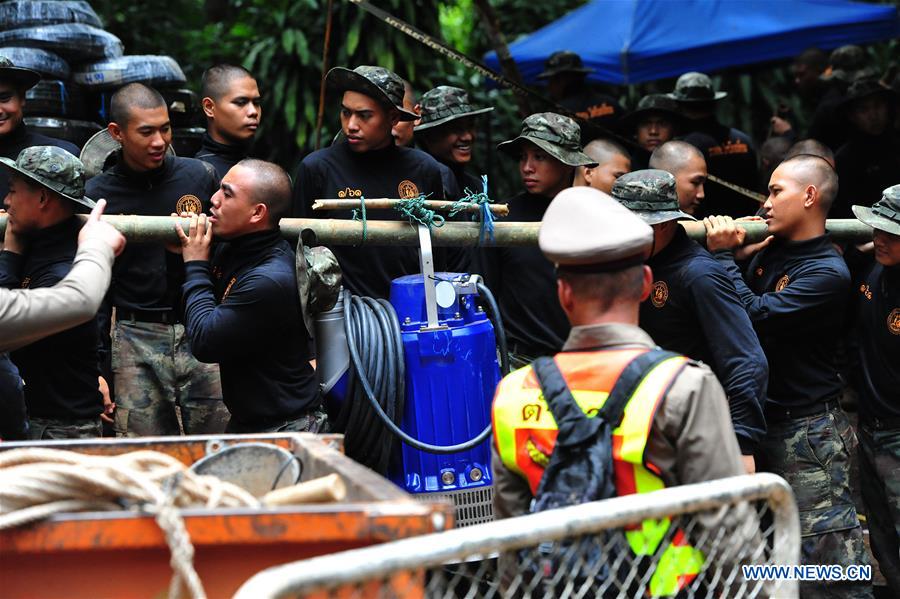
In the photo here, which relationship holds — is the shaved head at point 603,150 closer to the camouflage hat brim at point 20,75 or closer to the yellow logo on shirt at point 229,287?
the yellow logo on shirt at point 229,287

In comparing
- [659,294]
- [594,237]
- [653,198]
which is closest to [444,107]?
[653,198]

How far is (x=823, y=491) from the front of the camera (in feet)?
17.3

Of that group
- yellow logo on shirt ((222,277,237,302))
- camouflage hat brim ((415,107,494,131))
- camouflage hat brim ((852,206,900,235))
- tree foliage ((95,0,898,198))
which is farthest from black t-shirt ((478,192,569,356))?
tree foliage ((95,0,898,198))

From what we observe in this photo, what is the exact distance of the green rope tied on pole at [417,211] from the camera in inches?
187

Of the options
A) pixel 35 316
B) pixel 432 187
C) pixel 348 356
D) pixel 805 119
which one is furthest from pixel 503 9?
pixel 35 316

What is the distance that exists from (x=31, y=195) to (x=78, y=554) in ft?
8.46

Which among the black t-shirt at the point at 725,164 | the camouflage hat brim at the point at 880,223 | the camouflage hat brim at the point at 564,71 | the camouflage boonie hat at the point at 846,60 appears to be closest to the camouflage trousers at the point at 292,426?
the camouflage hat brim at the point at 880,223

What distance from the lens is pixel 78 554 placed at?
2387 millimetres

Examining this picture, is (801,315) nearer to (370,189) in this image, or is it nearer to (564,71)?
(370,189)

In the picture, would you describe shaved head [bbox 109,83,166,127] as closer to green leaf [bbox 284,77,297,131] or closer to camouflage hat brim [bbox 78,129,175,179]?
camouflage hat brim [bbox 78,129,175,179]

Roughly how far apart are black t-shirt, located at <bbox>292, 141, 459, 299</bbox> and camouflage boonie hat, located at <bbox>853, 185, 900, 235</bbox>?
2.07 metres

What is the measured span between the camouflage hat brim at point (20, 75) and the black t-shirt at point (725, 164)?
4587 mm

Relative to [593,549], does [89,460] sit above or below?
above

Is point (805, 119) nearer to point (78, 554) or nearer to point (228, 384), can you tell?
point (228, 384)
